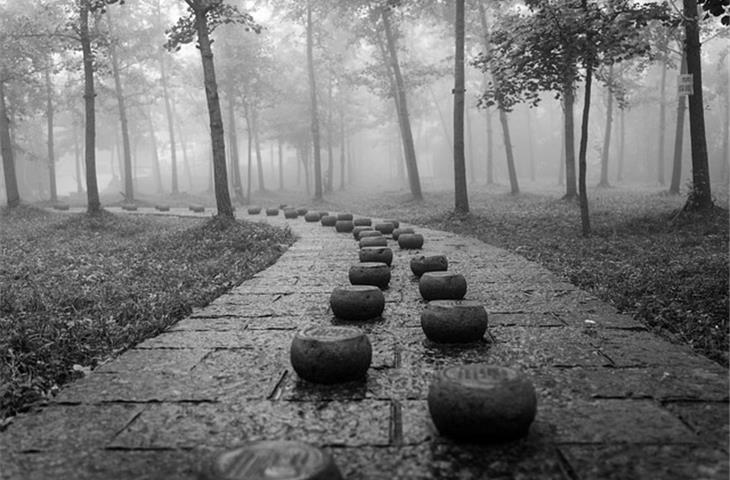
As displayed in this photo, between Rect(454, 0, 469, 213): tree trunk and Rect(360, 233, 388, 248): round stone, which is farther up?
Rect(454, 0, 469, 213): tree trunk

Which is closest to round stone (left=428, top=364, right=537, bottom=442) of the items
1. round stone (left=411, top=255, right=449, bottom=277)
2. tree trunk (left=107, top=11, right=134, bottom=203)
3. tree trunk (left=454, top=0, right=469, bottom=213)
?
round stone (left=411, top=255, right=449, bottom=277)

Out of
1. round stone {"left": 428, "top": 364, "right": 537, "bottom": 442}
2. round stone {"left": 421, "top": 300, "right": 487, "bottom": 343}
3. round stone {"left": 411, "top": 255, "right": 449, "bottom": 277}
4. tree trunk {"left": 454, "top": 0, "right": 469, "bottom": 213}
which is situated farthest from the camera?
tree trunk {"left": 454, "top": 0, "right": 469, "bottom": 213}

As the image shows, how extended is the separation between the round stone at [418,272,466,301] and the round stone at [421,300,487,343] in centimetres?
126

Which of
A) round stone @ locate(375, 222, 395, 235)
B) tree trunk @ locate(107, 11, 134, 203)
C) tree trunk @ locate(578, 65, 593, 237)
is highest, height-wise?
tree trunk @ locate(107, 11, 134, 203)

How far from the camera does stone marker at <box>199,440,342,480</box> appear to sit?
1.98 meters

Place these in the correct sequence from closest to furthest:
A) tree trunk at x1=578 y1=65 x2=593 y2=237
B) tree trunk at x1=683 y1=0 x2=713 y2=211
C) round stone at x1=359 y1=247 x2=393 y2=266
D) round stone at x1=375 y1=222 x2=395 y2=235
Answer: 1. round stone at x1=359 y1=247 x2=393 y2=266
2. tree trunk at x1=578 y1=65 x2=593 y2=237
3. tree trunk at x1=683 y1=0 x2=713 y2=211
4. round stone at x1=375 y1=222 x2=395 y2=235

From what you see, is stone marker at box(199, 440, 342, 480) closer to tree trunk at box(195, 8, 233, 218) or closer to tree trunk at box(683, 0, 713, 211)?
tree trunk at box(195, 8, 233, 218)

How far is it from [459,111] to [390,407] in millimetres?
11868

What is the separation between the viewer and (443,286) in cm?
558

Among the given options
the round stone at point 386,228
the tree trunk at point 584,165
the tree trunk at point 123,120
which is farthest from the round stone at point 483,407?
the tree trunk at point 123,120

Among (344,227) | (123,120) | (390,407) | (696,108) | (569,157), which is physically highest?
(123,120)

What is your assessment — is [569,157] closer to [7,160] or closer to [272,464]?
[272,464]

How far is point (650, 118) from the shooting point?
135ft

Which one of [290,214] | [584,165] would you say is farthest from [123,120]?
[584,165]
